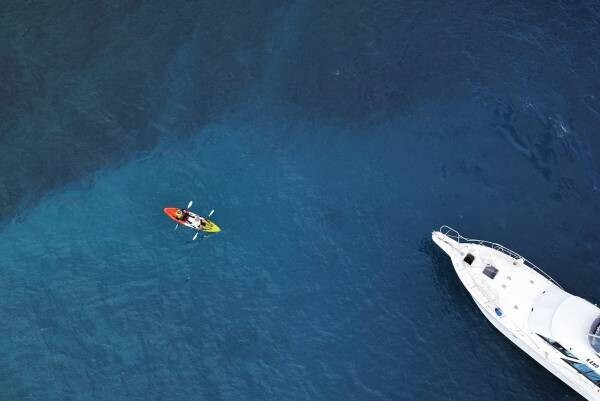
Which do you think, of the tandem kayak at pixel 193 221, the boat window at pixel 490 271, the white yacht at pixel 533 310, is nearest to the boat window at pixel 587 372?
the white yacht at pixel 533 310

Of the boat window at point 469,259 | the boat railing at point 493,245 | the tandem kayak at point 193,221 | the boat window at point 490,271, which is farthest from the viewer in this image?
the tandem kayak at point 193,221

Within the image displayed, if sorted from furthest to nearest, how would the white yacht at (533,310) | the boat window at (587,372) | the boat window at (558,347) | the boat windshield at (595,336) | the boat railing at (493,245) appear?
the boat railing at (493,245) < the boat window at (558,347) < the white yacht at (533,310) < the boat window at (587,372) < the boat windshield at (595,336)

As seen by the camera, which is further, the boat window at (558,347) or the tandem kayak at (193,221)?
the tandem kayak at (193,221)

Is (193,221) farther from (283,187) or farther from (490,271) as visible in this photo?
(490,271)

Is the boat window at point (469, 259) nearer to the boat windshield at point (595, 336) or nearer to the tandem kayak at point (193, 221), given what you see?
the boat windshield at point (595, 336)

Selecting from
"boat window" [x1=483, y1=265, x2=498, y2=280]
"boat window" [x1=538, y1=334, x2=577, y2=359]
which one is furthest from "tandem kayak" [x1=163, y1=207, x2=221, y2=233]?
"boat window" [x1=538, y1=334, x2=577, y2=359]

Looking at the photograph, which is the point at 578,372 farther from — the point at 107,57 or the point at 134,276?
the point at 107,57

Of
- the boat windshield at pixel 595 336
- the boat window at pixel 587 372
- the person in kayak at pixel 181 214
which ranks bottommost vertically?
the person in kayak at pixel 181 214

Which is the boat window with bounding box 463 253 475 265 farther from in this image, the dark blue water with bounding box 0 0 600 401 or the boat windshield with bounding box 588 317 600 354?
the boat windshield with bounding box 588 317 600 354
